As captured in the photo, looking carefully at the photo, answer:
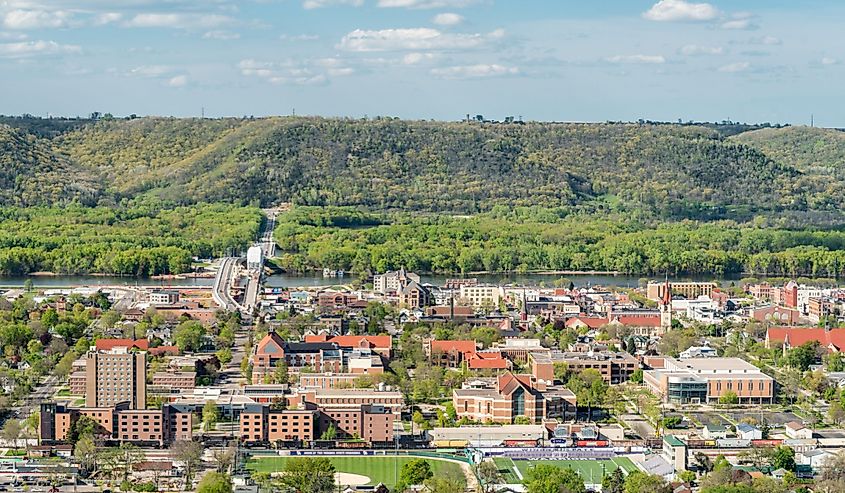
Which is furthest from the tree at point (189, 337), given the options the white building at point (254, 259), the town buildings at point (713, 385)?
the white building at point (254, 259)

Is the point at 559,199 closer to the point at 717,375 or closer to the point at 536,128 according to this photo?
the point at 536,128

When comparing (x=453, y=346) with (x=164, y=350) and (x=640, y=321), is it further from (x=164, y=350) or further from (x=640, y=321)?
(x=640, y=321)

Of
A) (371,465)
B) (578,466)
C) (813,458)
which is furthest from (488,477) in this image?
(813,458)

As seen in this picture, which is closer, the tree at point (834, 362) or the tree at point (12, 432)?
the tree at point (12, 432)

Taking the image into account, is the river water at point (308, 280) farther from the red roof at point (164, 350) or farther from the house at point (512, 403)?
the house at point (512, 403)

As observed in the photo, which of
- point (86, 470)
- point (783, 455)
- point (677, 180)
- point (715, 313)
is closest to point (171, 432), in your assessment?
point (86, 470)

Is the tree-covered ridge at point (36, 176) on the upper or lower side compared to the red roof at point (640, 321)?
upper
